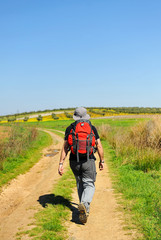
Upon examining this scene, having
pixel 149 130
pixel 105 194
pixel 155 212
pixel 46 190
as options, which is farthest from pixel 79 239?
pixel 149 130

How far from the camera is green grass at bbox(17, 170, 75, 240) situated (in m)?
4.84

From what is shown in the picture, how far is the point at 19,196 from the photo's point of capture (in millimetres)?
8383

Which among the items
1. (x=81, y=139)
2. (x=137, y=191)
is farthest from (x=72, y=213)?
(x=137, y=191)

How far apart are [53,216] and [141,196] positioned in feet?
8.99

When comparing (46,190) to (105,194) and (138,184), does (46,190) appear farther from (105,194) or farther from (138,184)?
(138,184)

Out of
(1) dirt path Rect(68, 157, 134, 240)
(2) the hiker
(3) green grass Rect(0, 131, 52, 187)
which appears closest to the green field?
(1) dirt path Rect(68, 157, 134, 240)

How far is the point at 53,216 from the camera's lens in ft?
18.8

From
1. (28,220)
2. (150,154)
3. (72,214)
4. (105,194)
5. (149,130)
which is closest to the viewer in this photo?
(28,220)

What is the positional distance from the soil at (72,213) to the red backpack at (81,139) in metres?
1.50

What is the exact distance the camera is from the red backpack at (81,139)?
518 centimetres

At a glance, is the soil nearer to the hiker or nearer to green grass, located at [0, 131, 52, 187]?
the hiker

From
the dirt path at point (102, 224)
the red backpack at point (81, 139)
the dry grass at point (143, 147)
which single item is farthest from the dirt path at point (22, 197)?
the dry grass at point (143, 147)

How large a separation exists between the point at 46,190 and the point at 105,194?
1929mm

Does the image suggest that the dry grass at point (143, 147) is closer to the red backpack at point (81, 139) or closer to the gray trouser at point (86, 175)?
the gray trouser at point (86, 175)
